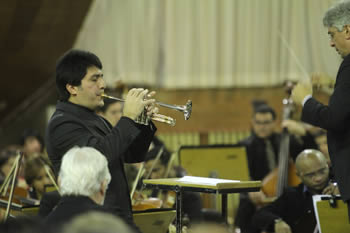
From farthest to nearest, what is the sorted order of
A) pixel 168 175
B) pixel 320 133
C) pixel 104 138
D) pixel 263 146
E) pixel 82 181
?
pixel 263 146 → pixel 320 133 → pixel 168 175 → pixel 104 138 → pixel 82 181

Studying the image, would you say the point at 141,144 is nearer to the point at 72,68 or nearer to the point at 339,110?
the point at 72,68

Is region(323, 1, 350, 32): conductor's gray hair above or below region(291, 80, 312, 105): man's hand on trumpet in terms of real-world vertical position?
above

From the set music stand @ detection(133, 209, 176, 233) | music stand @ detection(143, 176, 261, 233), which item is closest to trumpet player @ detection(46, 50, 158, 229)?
music stand @ detection(143, 176, 261, 233)

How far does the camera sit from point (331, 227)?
12.9 ft

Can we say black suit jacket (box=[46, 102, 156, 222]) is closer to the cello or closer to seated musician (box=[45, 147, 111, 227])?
seated musician (box=[45, 147, 111, 227])

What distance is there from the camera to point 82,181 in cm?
271

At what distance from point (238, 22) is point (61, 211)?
7216mm

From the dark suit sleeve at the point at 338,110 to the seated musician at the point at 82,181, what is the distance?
124 centimetres

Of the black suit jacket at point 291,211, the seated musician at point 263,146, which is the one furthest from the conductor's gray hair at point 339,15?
the seated musician at point 263,146

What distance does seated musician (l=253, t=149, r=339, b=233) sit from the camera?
4.81m

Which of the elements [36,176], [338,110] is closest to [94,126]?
[338,110]

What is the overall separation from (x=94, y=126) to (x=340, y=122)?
1.30 metres

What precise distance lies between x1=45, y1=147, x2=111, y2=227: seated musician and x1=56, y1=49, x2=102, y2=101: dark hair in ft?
2.59

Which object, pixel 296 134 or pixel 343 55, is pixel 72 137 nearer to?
pixel 343 55
